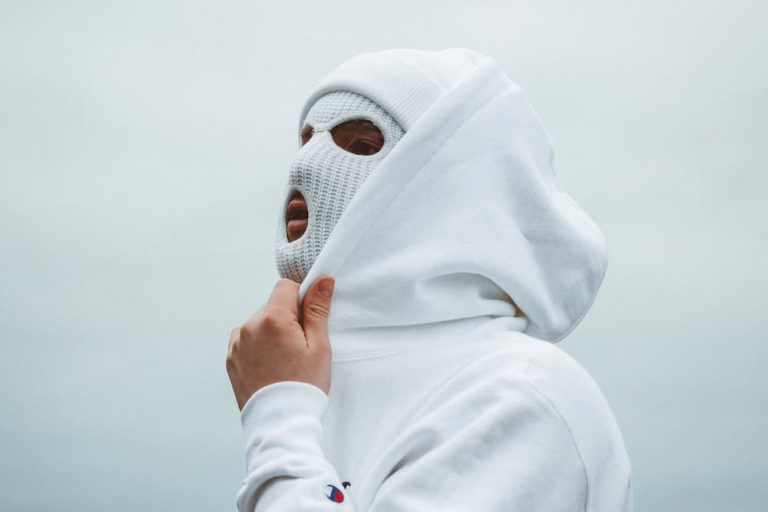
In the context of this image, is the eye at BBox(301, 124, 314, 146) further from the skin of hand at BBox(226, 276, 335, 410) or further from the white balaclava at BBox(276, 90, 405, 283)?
the skin of hand at BBox(226, 276, 335, 410)

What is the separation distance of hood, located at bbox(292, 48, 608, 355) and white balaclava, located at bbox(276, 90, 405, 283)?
2.9 inches

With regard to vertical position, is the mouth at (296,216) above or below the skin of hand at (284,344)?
above

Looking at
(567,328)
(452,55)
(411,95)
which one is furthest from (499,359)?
(452,55)

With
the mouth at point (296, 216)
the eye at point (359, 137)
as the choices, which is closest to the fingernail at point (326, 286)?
the mouth at point (296, 216)

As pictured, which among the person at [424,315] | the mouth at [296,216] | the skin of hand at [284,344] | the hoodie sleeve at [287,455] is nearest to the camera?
the hoodie sleeve at [287,455]

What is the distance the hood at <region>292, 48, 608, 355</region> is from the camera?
3600 mm

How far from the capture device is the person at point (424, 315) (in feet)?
10.1

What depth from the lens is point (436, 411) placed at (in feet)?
10.7

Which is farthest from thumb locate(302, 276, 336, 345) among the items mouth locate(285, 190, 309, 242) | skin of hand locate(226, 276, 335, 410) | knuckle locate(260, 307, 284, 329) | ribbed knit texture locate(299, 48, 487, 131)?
ribbed knit texture locate(299, 48, 487, 131)

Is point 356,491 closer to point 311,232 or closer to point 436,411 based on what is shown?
point 436,411

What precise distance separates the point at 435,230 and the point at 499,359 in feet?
1.90

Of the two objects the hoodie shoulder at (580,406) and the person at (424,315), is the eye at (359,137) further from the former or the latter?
the hoodie shoulder at (580,406)

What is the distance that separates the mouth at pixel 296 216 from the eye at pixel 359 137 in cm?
28

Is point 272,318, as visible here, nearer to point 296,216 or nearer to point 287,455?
point 287,455
